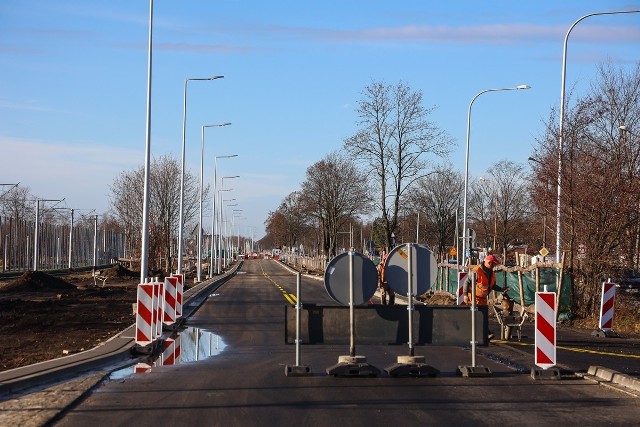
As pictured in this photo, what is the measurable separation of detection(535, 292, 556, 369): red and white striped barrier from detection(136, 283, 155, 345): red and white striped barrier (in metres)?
7.26

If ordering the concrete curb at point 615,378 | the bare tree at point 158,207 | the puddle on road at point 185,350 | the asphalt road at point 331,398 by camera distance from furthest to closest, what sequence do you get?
the bare tree at point 158,207 → the puddle on road at point 185,350 → the concrete curb at point 615,378 → the asphalt road at point 331,398

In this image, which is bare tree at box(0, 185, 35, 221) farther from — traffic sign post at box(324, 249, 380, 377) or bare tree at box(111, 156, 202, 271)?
traffic sign post at box(324, 249, 380, 377)

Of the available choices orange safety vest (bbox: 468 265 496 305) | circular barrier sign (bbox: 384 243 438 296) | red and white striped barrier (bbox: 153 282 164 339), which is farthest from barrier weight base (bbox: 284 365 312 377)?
orange safety vest (bbox: 468 265 496 305)

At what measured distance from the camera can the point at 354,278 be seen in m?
13.0

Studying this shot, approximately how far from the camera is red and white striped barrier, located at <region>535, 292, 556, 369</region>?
12.6m

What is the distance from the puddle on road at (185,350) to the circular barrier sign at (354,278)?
10.8 ft

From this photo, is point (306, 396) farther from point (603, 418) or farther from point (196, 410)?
point (603, 418)

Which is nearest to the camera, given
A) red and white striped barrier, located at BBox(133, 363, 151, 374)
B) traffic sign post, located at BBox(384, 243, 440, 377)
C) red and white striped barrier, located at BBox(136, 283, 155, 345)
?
traffic sign post, located at BBox(384, 243, 440, 377)

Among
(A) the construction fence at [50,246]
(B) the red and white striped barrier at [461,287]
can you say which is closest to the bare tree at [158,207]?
(A) the construction fence at [50,246]

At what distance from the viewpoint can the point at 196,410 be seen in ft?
32.3

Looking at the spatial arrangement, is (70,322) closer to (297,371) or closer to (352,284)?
(297,371)

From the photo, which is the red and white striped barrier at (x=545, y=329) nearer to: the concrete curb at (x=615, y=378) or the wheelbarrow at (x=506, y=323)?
the concrete curb at (x=615, y=378)

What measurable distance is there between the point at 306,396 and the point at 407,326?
10.00 feet

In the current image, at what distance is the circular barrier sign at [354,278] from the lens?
12.9 m
